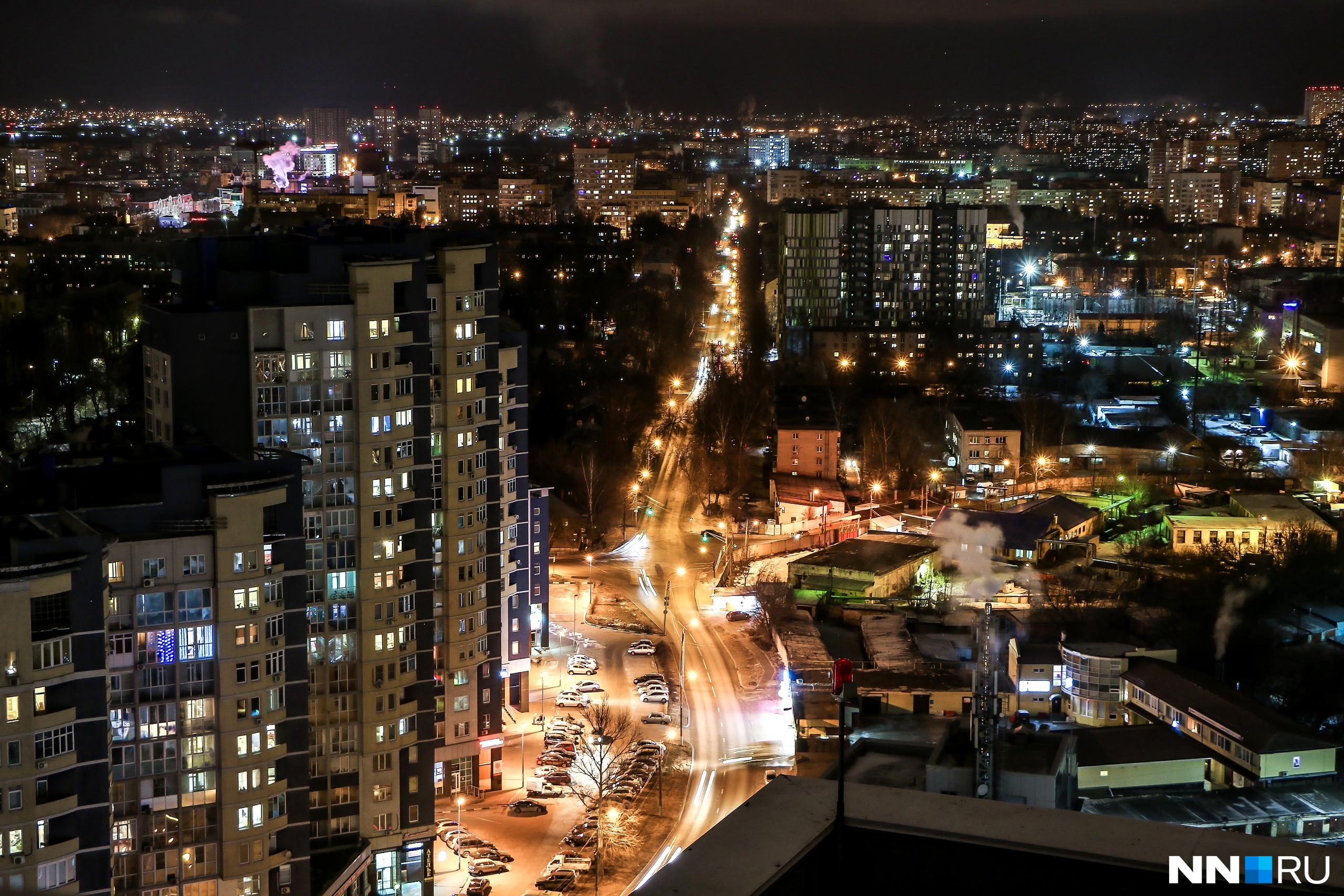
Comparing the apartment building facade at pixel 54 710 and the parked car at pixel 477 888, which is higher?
the apartment building facade at pixel 54 710

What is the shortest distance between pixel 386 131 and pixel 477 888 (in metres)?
40.7

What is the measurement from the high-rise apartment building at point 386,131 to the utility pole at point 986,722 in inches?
1469

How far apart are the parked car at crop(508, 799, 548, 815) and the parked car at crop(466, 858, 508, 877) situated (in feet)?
1.69

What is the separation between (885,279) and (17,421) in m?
10.3

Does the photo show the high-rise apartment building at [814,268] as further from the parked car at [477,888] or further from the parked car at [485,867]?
the parked car at [477,888]

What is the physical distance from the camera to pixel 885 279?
60.8ft

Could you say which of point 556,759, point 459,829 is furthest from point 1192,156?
point 459,829

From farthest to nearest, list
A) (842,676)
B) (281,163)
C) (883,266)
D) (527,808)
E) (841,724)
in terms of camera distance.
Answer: (281,163), (883,266), (527,808), (842,676), (841,724)

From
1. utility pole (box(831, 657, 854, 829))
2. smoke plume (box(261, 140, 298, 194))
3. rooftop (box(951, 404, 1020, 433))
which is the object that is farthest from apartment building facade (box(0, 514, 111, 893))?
smoke plume (box(261, 140, 298, 194))

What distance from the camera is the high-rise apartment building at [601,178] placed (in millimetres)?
31234

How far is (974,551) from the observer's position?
10.0 metres

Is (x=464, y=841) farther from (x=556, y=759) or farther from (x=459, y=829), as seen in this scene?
(x=556, y=759)

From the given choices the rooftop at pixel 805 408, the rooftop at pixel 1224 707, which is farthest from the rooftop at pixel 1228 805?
the rooftop at pixel 805 408

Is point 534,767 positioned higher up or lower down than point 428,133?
lower down
